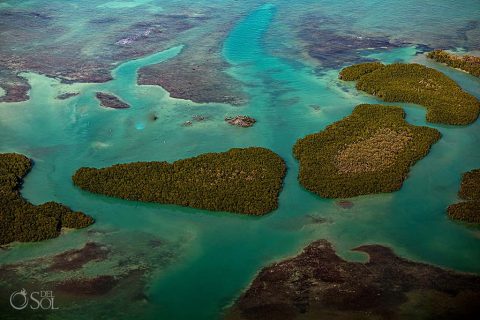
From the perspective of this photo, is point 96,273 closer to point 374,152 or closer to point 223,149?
point 223,149

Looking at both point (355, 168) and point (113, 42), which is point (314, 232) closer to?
point (355, 168)

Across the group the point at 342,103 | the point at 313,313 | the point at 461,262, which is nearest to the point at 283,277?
the point at 313,313

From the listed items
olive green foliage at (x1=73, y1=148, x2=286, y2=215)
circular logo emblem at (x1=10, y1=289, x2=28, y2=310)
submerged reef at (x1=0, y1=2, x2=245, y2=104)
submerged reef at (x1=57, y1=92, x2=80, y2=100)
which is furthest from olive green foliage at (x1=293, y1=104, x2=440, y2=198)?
submerged reef at (x1=57, y1=92, x2=80, y2=100)

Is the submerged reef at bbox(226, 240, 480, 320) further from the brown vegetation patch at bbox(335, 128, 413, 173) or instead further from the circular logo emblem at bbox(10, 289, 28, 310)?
the circular logo emblem at bbox(10, 289, 28, 310)

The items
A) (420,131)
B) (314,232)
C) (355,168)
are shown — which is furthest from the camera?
(420,131)

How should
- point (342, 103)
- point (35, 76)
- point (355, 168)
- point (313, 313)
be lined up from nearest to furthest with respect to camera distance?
point (313, 313)
point (355, 168)
point (342, 103)
point (35, 76)

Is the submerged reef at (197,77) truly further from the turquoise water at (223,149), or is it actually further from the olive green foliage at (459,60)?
the olive green foliage at (459,60)
